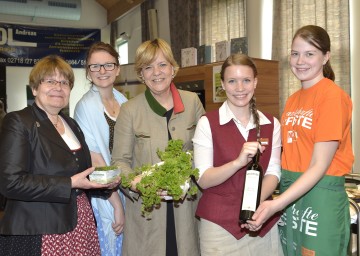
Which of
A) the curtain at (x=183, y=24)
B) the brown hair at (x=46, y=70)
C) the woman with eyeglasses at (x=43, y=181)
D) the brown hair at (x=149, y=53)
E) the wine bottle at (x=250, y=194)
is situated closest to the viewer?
the wine bottle at (x=250, y=194)

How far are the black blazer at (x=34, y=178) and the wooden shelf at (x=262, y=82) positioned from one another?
101 inches

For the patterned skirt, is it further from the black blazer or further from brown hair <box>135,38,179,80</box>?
brown hair <box>135,38,179,80</box>

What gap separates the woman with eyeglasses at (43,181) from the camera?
5.58ft

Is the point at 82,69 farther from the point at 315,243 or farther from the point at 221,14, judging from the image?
the point at 315,243

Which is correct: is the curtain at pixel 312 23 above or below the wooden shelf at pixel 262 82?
above

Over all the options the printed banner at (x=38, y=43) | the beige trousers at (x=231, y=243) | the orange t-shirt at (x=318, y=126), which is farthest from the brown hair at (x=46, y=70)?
the printed banner at (x=38, y=43)

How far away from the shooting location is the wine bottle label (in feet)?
5.23

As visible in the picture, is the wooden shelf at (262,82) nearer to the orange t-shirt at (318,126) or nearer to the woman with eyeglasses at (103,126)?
the woman with eyeglasses at (103,126)

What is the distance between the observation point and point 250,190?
1611 mm

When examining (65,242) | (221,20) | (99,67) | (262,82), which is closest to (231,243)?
(65,242)

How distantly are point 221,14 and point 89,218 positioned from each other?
4658 mm

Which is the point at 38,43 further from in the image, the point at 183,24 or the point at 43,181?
the point at 43,181

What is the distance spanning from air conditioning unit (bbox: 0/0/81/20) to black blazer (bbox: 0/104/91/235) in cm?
652

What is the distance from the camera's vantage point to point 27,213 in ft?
5.73
